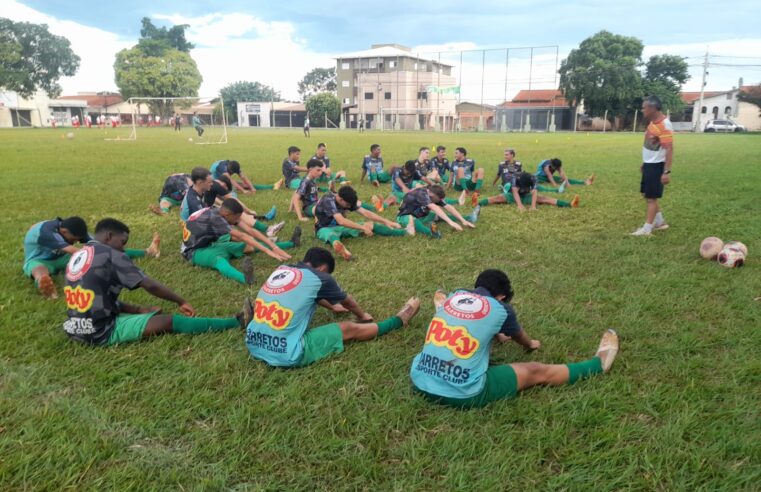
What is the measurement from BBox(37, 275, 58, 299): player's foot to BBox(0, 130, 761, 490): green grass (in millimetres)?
197

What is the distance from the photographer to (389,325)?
450 cm

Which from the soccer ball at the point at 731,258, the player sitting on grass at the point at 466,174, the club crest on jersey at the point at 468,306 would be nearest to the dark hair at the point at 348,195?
the club crest on jersey at the point at 468,306

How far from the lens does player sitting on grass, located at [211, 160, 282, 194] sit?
36.3 feet

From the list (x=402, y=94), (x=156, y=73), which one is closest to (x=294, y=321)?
(x=402, y=94)

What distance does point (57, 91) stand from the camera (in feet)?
204

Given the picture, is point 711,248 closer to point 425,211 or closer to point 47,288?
point 425,211

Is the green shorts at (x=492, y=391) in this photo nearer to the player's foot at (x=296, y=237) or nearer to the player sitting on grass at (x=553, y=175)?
the player's foot at (x=296, y=237)

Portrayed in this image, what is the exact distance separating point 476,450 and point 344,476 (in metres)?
0.79

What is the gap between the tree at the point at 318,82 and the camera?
99375 mm

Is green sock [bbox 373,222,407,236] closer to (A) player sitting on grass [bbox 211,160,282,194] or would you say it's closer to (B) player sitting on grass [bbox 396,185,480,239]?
(B) player sitting on grass [bbox 396,185,480,239]

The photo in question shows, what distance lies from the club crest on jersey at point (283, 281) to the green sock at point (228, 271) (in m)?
2.01

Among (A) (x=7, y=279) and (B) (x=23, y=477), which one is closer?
(B) (x=23, y=477)

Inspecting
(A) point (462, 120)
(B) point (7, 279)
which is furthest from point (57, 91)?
(B) point (7, 279)

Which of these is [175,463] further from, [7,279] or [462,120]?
[462,120]
